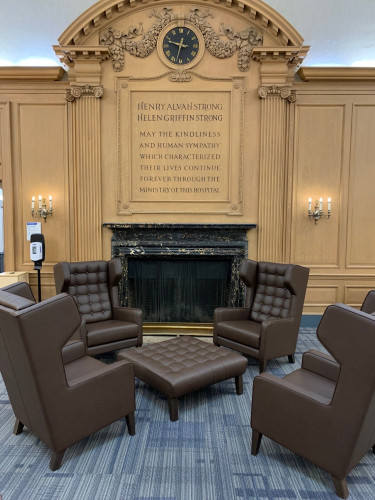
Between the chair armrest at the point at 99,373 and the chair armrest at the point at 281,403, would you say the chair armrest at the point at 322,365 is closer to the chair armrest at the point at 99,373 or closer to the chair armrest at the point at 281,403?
the chair armrest at the point at 281,403

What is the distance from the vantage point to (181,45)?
464cm

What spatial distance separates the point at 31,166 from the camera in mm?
4930

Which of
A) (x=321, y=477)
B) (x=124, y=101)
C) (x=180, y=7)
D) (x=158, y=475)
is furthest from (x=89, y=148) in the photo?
(x=321, y=477)

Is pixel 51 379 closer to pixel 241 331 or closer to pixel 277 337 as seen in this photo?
pixel 241 331

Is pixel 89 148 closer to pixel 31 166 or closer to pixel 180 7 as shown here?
pixel 31 166

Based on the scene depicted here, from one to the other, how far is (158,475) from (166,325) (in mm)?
2742

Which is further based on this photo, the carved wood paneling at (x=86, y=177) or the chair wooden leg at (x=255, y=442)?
the carved wood paneling at (x=86, y=177)

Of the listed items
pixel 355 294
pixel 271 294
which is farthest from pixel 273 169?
pixel 355 294

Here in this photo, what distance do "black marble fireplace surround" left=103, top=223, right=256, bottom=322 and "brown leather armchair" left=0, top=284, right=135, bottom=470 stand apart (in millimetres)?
2551

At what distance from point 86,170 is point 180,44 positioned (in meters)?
2.16

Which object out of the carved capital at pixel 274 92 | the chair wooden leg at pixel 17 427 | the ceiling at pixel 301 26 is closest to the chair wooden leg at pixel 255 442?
the chair wooden leg at pixel 17 427

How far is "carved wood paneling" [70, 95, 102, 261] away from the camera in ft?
15.4

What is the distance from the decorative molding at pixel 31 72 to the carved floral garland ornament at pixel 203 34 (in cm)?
79

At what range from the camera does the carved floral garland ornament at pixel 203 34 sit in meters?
4.60
